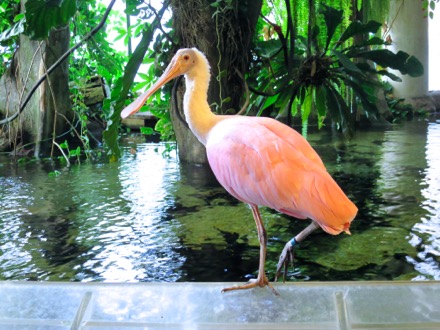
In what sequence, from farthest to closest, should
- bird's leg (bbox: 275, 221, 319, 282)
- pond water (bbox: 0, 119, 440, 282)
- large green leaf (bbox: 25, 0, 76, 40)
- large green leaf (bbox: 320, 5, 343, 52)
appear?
1. large green leaf (bbox: 320, 5, 343, 52)
2. large green leaf (bbox: 25, 0, 76, 40)
3. pond water (bbox: 0, 119, 440, 282)
4. bird's leg (bbox: 275, 221, 319, 282)

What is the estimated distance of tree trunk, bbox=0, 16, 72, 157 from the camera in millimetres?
5465

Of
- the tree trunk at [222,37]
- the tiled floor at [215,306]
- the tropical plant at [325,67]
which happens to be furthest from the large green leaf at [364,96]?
the tiled floor at [215,306]

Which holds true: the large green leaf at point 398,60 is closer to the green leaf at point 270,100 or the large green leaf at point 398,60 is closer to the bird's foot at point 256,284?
the green leaf at point 270,100

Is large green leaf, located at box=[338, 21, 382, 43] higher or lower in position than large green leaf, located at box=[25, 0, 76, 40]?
lower

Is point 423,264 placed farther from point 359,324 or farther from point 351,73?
point 351,73

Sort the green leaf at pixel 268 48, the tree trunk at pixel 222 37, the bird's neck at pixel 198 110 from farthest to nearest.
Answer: the green leaf at pixel 268 48 < the tree trunk at pixel 222 37 < the bird's neck at pixel 198 110

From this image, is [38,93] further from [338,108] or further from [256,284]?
[256,284]

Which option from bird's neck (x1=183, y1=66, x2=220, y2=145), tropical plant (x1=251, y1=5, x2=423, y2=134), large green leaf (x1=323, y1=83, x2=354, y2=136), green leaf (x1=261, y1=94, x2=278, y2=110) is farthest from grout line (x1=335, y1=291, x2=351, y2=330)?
green leaf (x1=261, y1=94, x2=278, y2=110)

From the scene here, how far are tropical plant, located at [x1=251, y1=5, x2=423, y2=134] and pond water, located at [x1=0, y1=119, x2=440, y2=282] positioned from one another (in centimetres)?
54

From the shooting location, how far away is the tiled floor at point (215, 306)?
153 centimetres

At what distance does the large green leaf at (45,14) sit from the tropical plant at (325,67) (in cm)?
127

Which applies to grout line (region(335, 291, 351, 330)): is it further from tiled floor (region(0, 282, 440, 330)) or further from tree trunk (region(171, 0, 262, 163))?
tree trunk (region(171, 0, 262, 163))

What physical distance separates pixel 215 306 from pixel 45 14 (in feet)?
7.55

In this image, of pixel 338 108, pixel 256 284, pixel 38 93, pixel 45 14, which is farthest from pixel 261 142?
pixel 38 93
